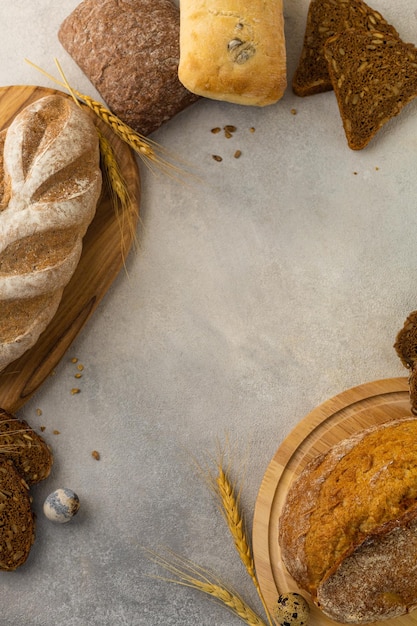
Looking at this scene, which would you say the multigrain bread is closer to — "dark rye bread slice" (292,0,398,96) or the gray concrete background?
the gray concrete background

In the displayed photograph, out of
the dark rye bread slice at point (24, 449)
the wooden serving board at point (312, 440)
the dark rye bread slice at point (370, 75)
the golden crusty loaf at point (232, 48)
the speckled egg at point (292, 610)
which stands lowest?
the speckled egg at point (292, 610)

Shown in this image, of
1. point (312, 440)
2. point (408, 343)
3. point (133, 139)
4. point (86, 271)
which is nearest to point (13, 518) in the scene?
point (86, 271)

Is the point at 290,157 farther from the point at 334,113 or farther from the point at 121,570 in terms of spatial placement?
the point at 121,570

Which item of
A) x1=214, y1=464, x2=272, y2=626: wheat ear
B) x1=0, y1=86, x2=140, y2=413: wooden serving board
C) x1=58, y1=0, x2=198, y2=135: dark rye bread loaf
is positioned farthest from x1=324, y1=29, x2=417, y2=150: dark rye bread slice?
x1=214, y1=464, x2=272, y2=626: wheat ear

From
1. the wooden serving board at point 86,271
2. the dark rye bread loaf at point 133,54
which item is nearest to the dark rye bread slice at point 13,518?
the wooden serving board at point 86,271

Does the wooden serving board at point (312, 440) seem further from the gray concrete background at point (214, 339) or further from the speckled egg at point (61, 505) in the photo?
the speckled egg at point (61, 505)

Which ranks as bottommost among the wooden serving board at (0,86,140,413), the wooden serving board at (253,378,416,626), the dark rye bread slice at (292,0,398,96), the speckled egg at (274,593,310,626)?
the speckled egg at (274,593,310,626)
